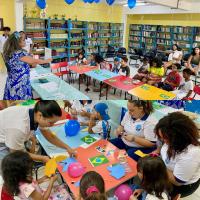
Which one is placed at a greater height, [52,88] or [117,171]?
[52,88]

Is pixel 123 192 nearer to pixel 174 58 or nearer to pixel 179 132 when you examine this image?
pixel 179 132

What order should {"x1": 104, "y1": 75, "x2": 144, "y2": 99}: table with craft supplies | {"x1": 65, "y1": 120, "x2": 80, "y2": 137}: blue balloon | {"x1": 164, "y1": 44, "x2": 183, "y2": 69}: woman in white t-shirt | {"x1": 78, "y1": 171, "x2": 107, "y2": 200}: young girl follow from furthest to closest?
{"x1": 164, "y1": 44, "x2": 183, "y2": 69}: woman in white t-shirt < {"x1": 65, "y1": 120, "x2": 80, "y2": 137}: blue balloon < {"x1": 104, "y1": 75, "x2": 144, "y2": 99}: table with craft supplies < {"x1": 78, "y1": 171, "x2": 107, "y2": 200}: young girl

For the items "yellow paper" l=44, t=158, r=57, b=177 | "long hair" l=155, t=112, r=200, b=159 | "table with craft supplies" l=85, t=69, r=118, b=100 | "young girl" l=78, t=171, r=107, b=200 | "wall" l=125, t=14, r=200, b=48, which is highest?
"wall" l=125, t=14, r=200, b=48

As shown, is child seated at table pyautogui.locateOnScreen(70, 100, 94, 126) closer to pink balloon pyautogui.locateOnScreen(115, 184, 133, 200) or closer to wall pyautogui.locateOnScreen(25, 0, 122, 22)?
pink balloon pyautogui.locateOnScreen(115, 184, 133, 200)

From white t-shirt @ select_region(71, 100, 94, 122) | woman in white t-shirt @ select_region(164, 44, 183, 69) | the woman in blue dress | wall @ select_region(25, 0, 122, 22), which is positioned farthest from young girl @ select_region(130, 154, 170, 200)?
wall @ select_region(25, 0, 122, 22)

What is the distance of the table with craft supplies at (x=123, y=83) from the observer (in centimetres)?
137

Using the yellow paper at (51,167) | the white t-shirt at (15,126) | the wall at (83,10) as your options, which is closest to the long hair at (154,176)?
the yellow paper at (51,167)

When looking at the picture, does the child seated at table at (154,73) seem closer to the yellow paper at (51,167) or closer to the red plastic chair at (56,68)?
the red plastic chair at (56,68)

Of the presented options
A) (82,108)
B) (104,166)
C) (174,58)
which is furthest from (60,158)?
(174,58)

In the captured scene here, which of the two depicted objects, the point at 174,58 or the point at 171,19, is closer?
the point at 174,58

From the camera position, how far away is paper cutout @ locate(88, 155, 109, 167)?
1.41 metres

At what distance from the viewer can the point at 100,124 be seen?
1.86 metres

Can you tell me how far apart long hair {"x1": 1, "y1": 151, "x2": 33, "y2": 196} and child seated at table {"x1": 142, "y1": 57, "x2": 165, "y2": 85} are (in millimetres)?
955

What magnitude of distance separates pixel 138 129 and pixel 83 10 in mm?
1694
